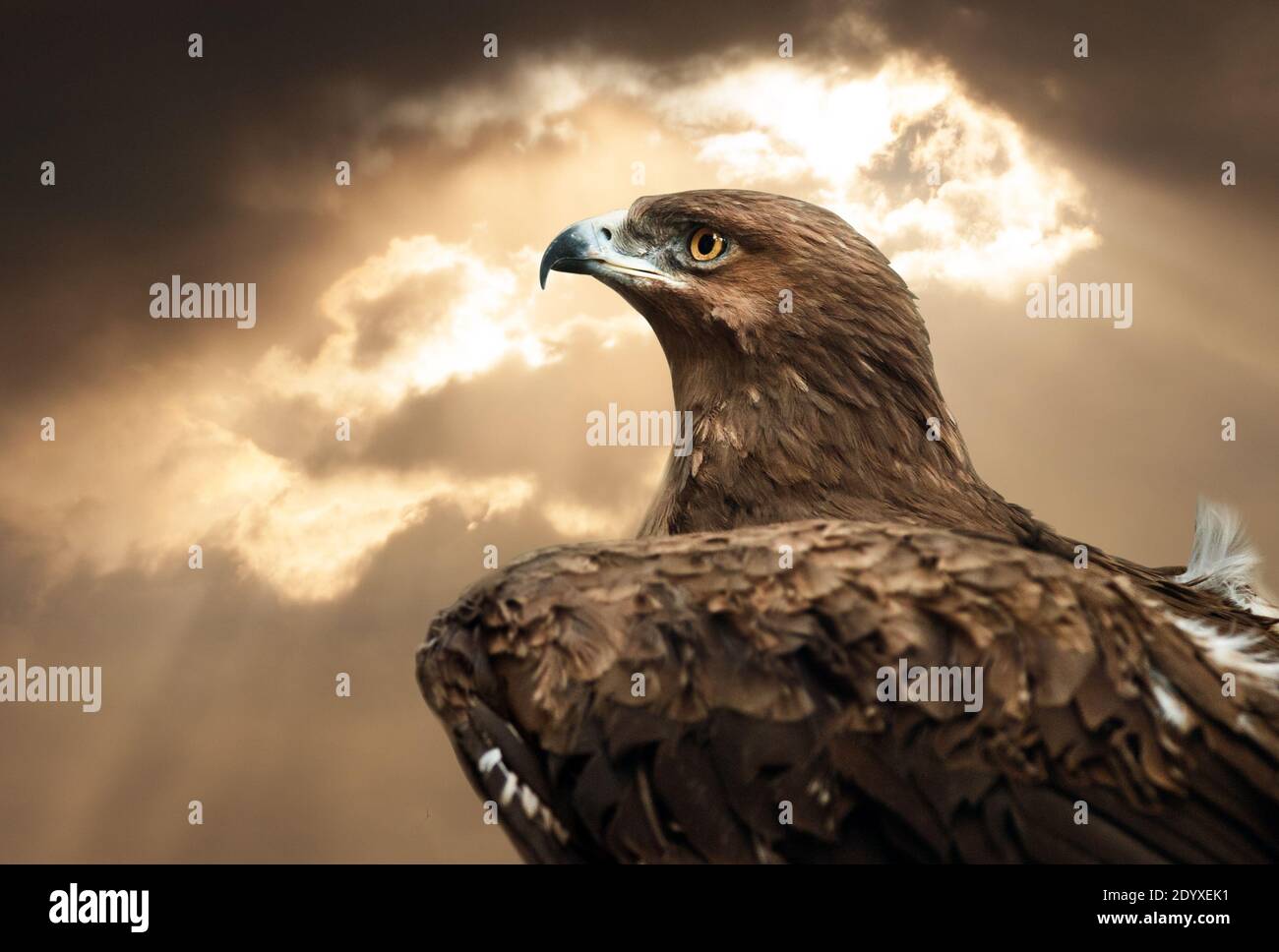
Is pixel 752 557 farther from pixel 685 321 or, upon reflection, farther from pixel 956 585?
pixel 685 321

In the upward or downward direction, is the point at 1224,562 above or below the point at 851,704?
above

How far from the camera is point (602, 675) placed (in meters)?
3.26

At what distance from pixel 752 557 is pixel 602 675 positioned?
653mm

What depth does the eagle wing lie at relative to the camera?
10.3 feet

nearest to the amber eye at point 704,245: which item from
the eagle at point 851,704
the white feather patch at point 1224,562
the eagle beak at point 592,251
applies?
the eagle beak at point 592,251

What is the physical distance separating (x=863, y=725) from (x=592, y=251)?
2.84 m

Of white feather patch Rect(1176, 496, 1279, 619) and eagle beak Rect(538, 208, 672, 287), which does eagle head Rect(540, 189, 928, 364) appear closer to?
eagle beak Rect(538, 208, 672, 287)

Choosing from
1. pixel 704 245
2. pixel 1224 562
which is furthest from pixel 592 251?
pixel 1224 562

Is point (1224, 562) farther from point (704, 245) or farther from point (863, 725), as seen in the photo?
point (704, 245)

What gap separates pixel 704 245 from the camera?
4.90 metres

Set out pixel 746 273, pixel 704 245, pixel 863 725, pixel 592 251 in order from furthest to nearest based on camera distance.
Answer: pixel 592 251, pixel 704 245, pixel 746 273, pixel 863 725

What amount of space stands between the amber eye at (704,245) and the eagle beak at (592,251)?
255mm

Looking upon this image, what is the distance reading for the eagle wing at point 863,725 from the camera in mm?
3152

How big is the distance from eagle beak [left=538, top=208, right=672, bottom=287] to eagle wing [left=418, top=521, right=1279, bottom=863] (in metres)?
2.10
